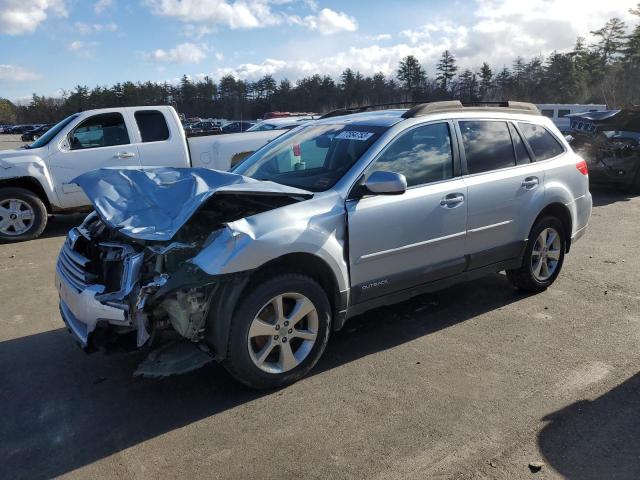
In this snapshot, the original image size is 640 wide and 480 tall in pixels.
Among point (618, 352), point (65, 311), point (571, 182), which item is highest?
point (571, 182)

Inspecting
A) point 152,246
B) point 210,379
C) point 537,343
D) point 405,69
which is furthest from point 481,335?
point 405,69

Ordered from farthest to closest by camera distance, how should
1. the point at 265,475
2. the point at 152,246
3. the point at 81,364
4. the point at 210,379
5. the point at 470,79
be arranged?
the point at 470,79 → the point at 81,364 → the point at 210,379 → the point at 152,246 → the point at 265,475

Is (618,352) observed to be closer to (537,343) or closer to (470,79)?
(537,343)

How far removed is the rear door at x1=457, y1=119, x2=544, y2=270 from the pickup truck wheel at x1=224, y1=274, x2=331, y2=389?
1.65 meters

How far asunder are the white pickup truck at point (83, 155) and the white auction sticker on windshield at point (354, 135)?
5.26 meters

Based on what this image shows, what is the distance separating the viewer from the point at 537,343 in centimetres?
427

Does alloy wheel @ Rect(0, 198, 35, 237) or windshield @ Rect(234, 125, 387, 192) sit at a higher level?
windshield @ Rect(234, 125, 387, 192)

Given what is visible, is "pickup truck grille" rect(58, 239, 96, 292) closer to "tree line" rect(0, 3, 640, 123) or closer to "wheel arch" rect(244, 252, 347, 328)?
"wheel arch" rect(244, 252, 347, 328)

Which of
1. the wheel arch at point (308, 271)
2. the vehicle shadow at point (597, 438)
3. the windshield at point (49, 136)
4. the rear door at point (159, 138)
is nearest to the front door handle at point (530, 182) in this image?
the vehicle shadow at point (597, 438)

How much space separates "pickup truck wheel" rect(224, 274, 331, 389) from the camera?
10.8 feet

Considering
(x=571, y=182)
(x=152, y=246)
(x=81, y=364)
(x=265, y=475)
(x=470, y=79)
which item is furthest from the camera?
(x=470, y=79)

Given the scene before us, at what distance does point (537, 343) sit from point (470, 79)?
68122 millimetres

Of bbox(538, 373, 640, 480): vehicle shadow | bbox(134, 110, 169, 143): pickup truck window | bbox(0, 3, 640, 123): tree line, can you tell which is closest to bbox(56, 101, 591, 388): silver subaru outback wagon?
bbox(538, 373, 640, 480): vehicle shadow

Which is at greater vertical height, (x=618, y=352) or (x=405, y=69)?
(x=405, y=69)
